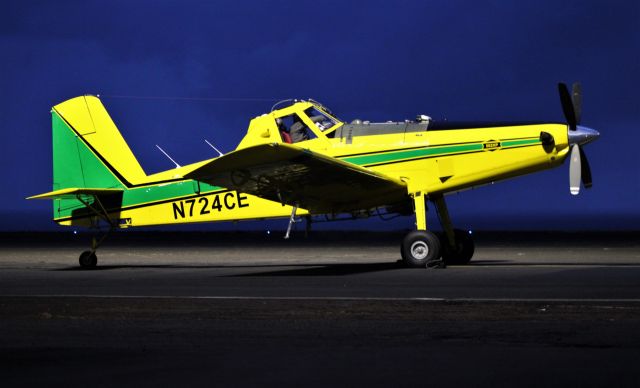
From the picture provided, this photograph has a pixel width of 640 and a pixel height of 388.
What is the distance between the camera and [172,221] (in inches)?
933

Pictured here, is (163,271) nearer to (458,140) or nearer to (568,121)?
(458,140)

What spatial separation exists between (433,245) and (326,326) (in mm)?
9726

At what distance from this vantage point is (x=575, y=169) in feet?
69.9

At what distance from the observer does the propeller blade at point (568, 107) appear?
20.9 m

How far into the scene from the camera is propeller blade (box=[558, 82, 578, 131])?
2092cm

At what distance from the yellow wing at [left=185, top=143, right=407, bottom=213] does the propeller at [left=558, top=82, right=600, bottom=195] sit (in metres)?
3.22

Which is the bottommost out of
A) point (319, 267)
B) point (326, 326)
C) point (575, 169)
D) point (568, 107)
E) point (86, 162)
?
point (326, 326)

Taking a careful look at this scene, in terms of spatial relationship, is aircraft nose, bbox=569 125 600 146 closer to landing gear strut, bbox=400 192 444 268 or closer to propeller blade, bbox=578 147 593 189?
propeller blade, bbox=578 147 593 189

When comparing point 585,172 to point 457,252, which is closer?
point 585,172

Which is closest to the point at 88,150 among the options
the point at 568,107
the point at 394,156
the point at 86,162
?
the point at 86,162

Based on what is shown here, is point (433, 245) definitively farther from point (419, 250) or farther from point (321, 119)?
point (321, 119)

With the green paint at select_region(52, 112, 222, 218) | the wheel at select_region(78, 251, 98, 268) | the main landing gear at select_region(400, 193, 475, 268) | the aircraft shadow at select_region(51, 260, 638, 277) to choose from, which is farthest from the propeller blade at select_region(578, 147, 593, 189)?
the wheel at select_region(78, 251, 98, 268)

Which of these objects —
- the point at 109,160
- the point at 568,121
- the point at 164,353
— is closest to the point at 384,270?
the point at 568,121

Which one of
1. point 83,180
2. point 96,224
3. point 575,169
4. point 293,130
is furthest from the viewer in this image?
point 83,180
